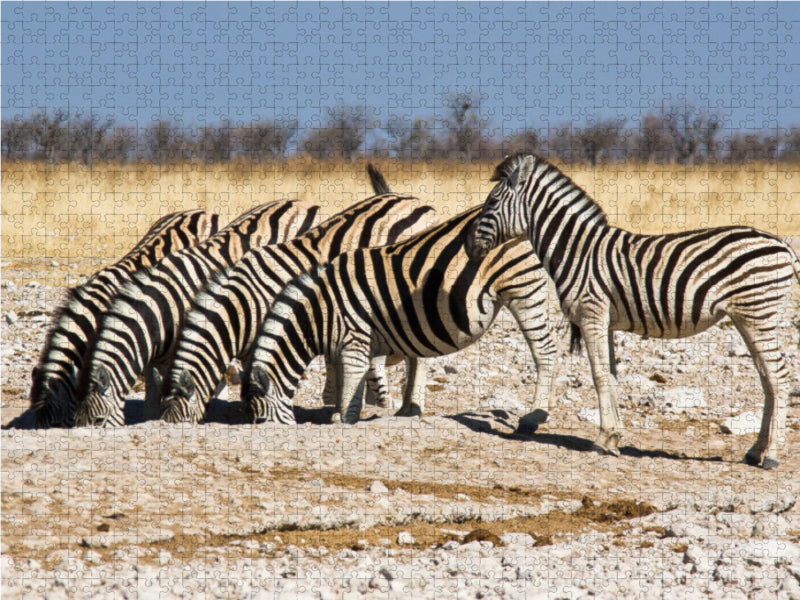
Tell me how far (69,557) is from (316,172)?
8.97 metres

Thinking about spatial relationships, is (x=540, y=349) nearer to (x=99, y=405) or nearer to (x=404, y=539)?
(x=404, y=539)

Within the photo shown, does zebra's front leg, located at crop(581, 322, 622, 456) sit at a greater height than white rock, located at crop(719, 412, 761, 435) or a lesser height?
greater

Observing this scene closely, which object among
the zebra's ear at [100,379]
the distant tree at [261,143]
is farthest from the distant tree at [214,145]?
the zebra's ear at [100,379]

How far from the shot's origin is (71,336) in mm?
9227

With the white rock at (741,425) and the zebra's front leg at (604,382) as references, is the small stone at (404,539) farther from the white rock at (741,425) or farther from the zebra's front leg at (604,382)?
the white rock at (741,425)

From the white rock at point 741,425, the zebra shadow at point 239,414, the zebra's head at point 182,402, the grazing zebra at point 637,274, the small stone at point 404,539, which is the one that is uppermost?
the grazing zebra at point 637,274

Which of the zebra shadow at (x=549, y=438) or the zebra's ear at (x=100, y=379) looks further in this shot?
the zebra's ear at (x=100, y=379)

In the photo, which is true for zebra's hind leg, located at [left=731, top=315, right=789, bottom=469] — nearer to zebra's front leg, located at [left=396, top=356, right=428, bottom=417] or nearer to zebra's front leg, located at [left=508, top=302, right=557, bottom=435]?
zebra's front leg, located at [left=508, top=302, right=557, bottom=435]

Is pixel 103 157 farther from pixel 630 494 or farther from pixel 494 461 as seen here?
pixel 630 494

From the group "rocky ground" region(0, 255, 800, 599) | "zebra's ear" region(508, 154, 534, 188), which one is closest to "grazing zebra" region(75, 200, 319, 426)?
"rocky ground" region(0, 255, 800, 599)

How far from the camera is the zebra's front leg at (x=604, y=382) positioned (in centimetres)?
784

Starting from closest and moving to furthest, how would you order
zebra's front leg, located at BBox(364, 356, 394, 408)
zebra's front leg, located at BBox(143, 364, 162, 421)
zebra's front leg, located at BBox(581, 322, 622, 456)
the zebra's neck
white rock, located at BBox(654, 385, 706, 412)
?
zebra's front leg, located at BBox(581, 322, 622, 456) < the zebra's neck < zebra's front leg, located at BBox(143, 364, 162, 421) < zebra's front leg, located at BBox(364, 356, 394, 408) < white rock, located at BBox(654, 385, 706, 412)

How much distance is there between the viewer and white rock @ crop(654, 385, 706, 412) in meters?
10.5

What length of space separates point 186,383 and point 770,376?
4600 millimetres
